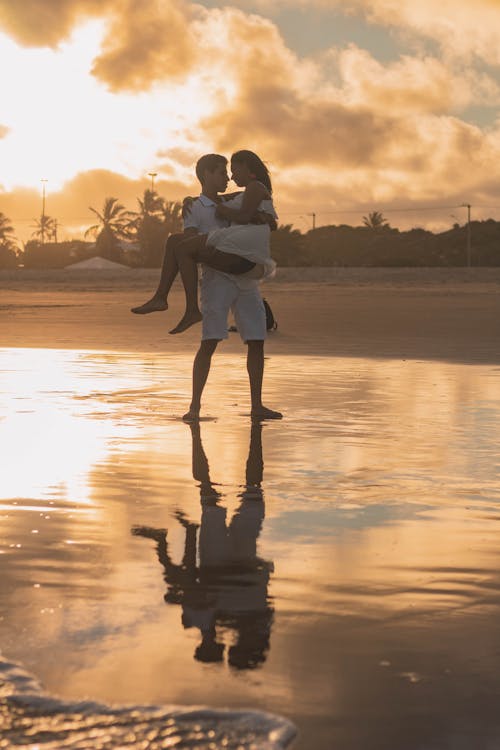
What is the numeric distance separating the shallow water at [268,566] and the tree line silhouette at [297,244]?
97.0 metres

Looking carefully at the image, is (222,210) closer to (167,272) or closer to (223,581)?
(167,272)

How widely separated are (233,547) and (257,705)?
2.06 m

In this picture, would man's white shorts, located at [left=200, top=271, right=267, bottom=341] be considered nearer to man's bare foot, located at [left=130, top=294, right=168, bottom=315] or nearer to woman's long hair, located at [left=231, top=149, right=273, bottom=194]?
man's bare foot, located at [left=130, top=294, right=168, bottom=315]

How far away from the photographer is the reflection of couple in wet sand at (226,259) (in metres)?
9.91

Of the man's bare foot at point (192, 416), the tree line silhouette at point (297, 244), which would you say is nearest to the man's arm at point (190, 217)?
the man's bare foot at point (192, 416)

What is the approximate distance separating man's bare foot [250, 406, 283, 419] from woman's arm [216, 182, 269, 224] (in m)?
1.39

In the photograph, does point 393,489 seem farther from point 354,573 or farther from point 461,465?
point 354,573

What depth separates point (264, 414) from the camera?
1016 cm

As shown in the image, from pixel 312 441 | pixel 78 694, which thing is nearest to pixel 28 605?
pixel 78 694

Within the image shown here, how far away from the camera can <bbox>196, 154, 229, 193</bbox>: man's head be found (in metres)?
10.1

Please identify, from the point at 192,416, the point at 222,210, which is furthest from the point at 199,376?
the point at 222,210

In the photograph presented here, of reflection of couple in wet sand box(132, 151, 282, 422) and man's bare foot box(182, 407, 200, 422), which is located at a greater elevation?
reflection of couple in wet sand box(132, 151, 282, 422)

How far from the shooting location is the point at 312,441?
8883 millimetres

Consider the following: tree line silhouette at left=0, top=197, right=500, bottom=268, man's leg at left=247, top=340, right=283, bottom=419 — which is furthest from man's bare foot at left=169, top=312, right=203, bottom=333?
tree line silhouette at left=0, top=197, right=500, bottom=268
